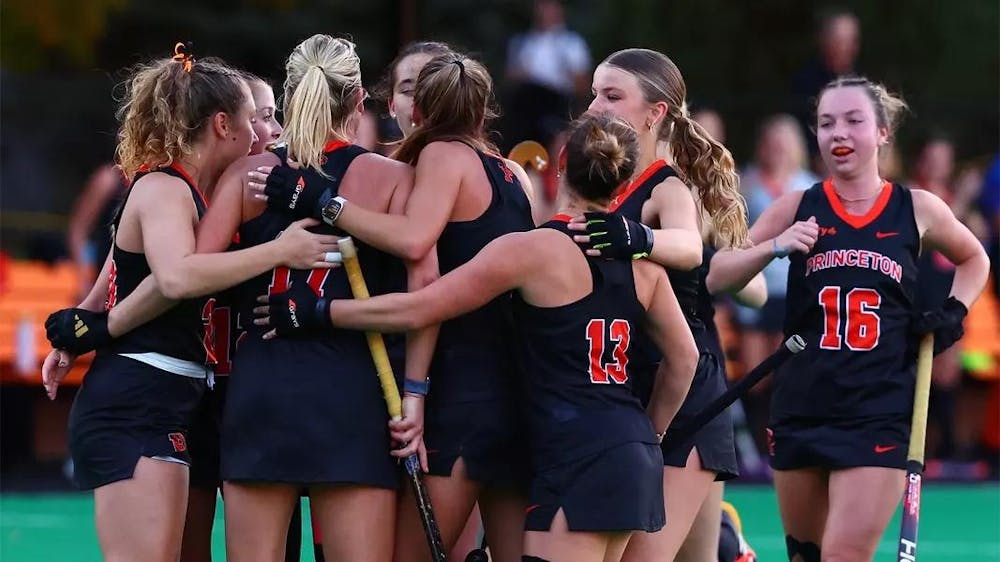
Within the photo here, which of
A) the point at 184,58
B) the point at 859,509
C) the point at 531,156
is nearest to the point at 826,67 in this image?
the point at 531,156

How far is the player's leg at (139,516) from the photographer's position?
4574mm

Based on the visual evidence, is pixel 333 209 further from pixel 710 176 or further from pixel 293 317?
pixel 710 176

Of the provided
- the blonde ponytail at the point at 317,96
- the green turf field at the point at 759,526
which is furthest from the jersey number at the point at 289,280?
the green turf field at the point at 759,526

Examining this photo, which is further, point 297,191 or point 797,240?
point 797,240

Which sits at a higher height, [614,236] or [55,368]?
[614,236]

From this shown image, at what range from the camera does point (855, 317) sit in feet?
17.7

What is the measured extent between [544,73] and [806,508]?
672cm

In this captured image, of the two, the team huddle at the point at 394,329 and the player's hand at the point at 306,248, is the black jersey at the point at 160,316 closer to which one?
the team huddle at the point at 394,329

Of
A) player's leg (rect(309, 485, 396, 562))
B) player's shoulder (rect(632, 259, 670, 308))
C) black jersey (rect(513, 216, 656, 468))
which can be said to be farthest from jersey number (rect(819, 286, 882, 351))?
player's leg (rect(309, 485, 396, 562))

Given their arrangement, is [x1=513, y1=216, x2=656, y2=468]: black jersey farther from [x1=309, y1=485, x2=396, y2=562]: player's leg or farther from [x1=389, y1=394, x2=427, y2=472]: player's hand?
[x1=309, y1=485, x2=396, y2=562]: player's leg

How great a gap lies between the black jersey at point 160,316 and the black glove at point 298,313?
1.32 feet

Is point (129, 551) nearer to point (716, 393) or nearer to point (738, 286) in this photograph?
point (716, 393)

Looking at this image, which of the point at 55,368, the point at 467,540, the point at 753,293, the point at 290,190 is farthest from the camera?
the point at 753,293

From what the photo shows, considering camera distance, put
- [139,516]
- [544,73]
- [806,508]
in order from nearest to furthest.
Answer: [139,516], [806,508], [544,73]
